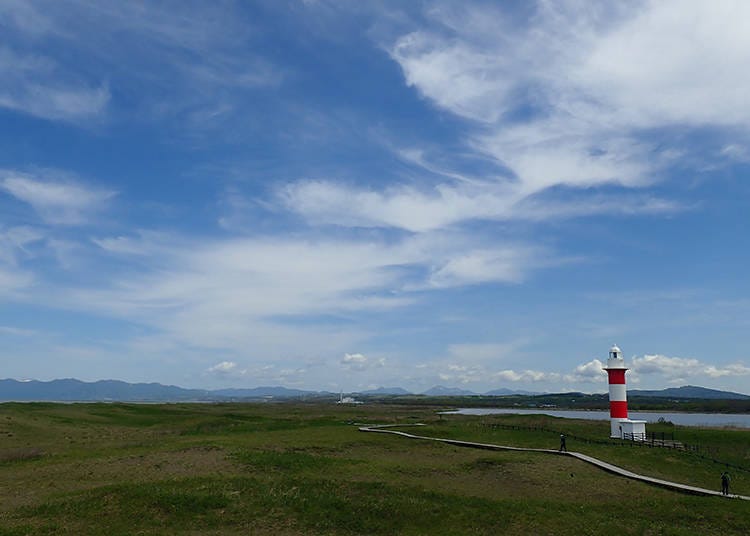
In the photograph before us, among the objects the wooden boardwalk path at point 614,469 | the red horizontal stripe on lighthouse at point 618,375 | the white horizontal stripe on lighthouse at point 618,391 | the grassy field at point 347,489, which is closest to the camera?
the grassy field at point 347,489

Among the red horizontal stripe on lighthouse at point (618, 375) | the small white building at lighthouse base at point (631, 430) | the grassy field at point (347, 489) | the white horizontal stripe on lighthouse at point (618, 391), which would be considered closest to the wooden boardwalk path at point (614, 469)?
the grassy field at point (347, 489)

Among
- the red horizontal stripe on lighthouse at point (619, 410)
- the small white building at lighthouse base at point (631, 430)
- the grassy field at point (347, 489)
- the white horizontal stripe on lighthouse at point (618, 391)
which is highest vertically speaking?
the white horizontal stripe on lighthouse at point (618, 391)

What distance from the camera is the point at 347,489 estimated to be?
95.1 feet

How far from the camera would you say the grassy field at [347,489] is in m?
24.4

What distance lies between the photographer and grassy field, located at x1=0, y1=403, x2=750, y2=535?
2439 cm

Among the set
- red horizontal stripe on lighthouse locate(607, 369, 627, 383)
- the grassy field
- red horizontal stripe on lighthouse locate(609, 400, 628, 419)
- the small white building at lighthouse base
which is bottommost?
the grassy field

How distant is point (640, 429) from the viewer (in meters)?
50.7

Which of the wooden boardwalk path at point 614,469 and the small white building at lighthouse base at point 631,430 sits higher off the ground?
the small white building at lighthouse base at point 631,430

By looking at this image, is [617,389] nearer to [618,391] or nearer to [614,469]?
[618,391]

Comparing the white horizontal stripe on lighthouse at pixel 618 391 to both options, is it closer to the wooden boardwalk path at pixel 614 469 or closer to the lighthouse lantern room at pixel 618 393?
the lighthouse lantern room at pixel 618 393

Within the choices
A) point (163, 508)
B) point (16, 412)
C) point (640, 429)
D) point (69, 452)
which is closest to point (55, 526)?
point (163, 508)

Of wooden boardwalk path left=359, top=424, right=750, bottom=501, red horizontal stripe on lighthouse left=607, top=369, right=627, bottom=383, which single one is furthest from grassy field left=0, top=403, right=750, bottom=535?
red horizontal stripe on lighthouse left=607, top=369, right=627, bottom=383

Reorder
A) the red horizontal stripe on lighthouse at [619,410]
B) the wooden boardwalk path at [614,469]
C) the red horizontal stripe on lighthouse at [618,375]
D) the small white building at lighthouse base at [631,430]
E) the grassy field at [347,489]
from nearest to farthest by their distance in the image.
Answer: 1. the grassy field at [347,489]
2. the wooden boardwalk path at [614,469]
3. the small white building at lighthouse base at [631,430]
4. the red horizontal stripe on lighthouse at [618,375]
5. the red horizontal stripe on lighthouse at [619,410]

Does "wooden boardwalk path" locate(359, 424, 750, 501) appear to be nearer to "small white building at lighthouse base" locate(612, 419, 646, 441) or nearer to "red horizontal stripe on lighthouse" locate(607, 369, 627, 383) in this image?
"small white building at lighthouse base" locate(612, 419, 646, 441)
